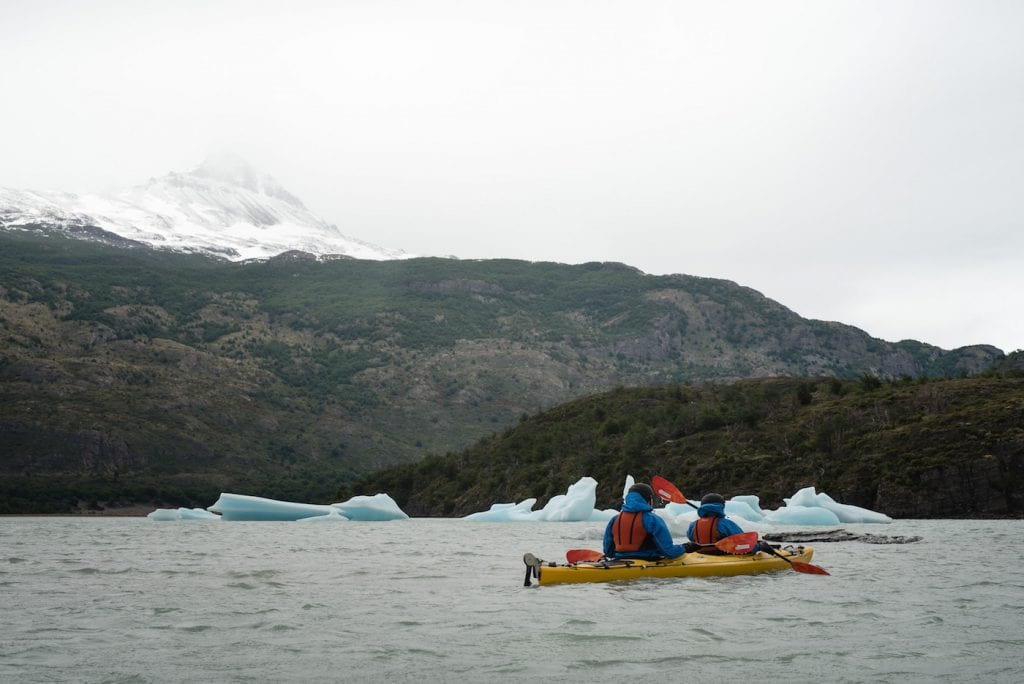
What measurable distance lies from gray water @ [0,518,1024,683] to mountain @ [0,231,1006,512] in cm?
6909

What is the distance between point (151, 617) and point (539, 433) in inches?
3353

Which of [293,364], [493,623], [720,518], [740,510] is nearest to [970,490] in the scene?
[740,510]

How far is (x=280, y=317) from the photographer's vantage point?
168500 millimetres

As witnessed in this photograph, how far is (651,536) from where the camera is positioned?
19375mm

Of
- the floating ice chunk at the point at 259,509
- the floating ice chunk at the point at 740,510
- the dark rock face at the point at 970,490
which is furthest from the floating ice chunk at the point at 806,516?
the floating ice chunk at the point at 259,509

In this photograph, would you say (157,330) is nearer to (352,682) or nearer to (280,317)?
(280,317)

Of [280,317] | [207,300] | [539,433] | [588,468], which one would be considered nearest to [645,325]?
[280,317]

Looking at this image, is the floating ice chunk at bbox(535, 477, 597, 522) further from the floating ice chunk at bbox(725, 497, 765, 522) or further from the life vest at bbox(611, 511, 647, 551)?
the life vest at bbox(611, 511, 647, 551)

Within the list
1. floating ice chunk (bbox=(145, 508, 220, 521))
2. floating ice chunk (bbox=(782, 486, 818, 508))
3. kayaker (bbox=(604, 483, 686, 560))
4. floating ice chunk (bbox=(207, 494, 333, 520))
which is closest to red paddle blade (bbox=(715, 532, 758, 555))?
kayaker (bbox=(604, 483, 686, 560))

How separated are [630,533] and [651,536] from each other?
16.2 inches

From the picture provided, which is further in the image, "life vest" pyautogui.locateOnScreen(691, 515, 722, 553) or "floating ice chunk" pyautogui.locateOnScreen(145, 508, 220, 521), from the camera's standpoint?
"floating ice chunk" pyautogui.locateOnScreen(145, 508, 220, 521)

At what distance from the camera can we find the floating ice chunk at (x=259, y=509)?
171 feet

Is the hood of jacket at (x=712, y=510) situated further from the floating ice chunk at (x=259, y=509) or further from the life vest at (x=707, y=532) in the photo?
the floating ice chunk at (x=259, y=509)

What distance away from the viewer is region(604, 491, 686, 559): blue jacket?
19156 millimetres
